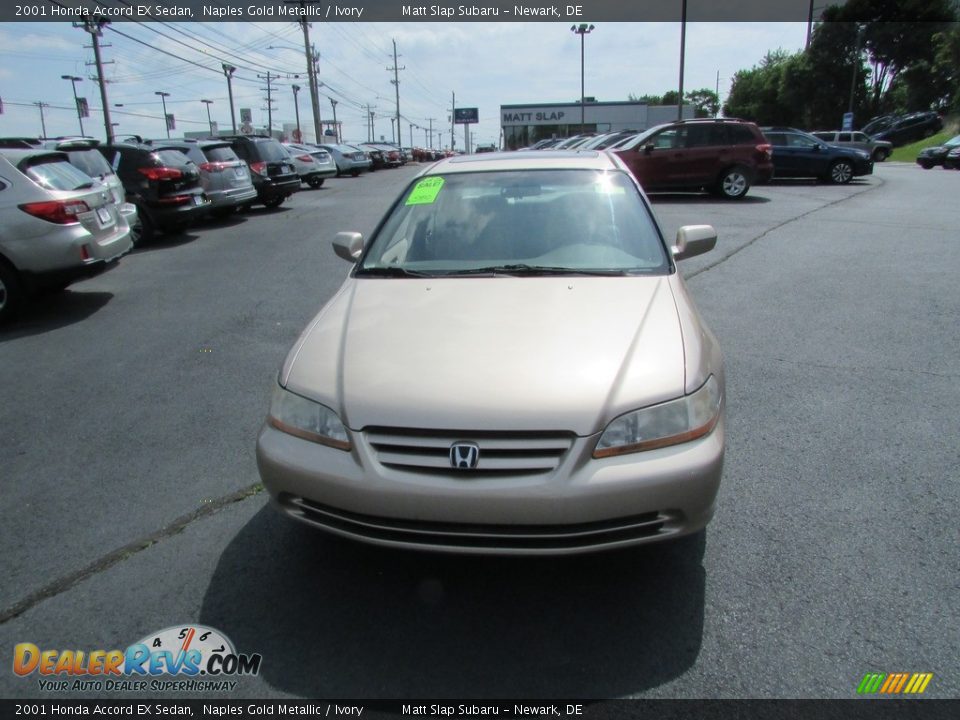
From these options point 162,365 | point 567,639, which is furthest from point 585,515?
point 162,365

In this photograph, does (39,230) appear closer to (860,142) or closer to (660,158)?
(660,158)

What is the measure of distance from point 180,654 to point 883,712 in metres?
2.31

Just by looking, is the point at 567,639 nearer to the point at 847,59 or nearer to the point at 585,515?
the point at 585,515

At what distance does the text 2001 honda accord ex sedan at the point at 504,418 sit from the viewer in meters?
2.33

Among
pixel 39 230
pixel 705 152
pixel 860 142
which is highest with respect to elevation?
pixel 860 142

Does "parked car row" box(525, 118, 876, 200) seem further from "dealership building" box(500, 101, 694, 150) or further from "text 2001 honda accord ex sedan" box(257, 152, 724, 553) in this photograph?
"dealership building" box(500, 101, 694, 150)

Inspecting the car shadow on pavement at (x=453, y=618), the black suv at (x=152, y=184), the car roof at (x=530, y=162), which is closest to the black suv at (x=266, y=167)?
the black suv at (x=152, y=184)

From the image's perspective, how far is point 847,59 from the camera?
53.9m

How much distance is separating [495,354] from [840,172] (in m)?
19.3

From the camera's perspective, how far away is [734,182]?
1559 centimetres

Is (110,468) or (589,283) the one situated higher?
(589,283)

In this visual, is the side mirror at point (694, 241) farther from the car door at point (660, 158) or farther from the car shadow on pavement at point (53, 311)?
the car door at point (660, 158)

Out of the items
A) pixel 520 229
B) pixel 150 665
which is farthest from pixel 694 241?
pixel 150 665

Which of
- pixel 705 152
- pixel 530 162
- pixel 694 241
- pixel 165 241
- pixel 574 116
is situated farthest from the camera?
pixel 574 116
